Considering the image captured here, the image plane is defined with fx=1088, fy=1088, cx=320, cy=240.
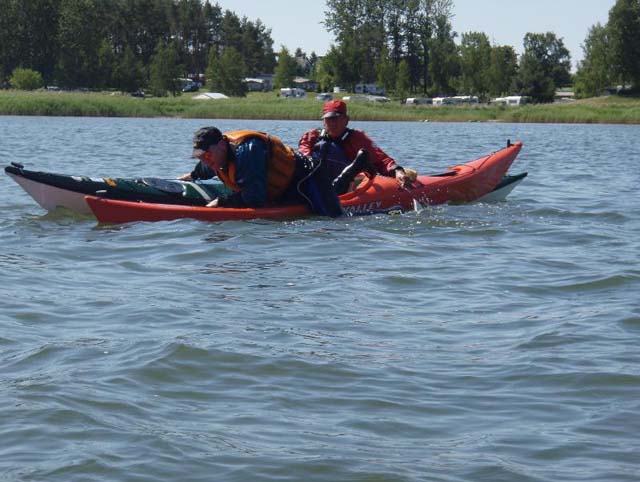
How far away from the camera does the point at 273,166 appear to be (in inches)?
388

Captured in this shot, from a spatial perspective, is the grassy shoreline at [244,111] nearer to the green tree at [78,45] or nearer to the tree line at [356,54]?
the tree line at [356,54]

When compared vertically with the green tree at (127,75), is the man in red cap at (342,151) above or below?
below

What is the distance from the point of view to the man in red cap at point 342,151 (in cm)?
1044

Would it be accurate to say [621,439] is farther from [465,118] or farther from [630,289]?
[465,118]

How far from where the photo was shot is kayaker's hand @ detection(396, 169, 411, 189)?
1040cm

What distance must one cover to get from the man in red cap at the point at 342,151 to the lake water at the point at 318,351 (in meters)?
0.51

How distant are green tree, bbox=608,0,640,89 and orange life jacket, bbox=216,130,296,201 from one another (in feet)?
232

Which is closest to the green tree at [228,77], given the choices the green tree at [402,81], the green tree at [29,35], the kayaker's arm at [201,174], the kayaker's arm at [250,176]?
the green tree at [402,81]

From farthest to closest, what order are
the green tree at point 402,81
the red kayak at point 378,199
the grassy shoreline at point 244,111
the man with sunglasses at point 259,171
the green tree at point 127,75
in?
the green tree at point 127,75 → the green tree at point 402,81 → the grassy shoreline at point 244,111 → the red kayak at point 378,199 → the man with sunglasses at point 259,171

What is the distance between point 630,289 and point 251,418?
3.63 meters

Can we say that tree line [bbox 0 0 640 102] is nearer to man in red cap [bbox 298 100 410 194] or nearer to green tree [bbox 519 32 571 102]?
green tree [bbox 519 32 571 102]

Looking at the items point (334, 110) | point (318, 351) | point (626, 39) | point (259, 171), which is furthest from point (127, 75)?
point (318, 351)

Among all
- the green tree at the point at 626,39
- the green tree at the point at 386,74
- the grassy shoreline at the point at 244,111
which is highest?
the green tree at the point at 626,39

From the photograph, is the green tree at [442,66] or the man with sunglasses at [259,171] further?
the green tree at [442,66]
